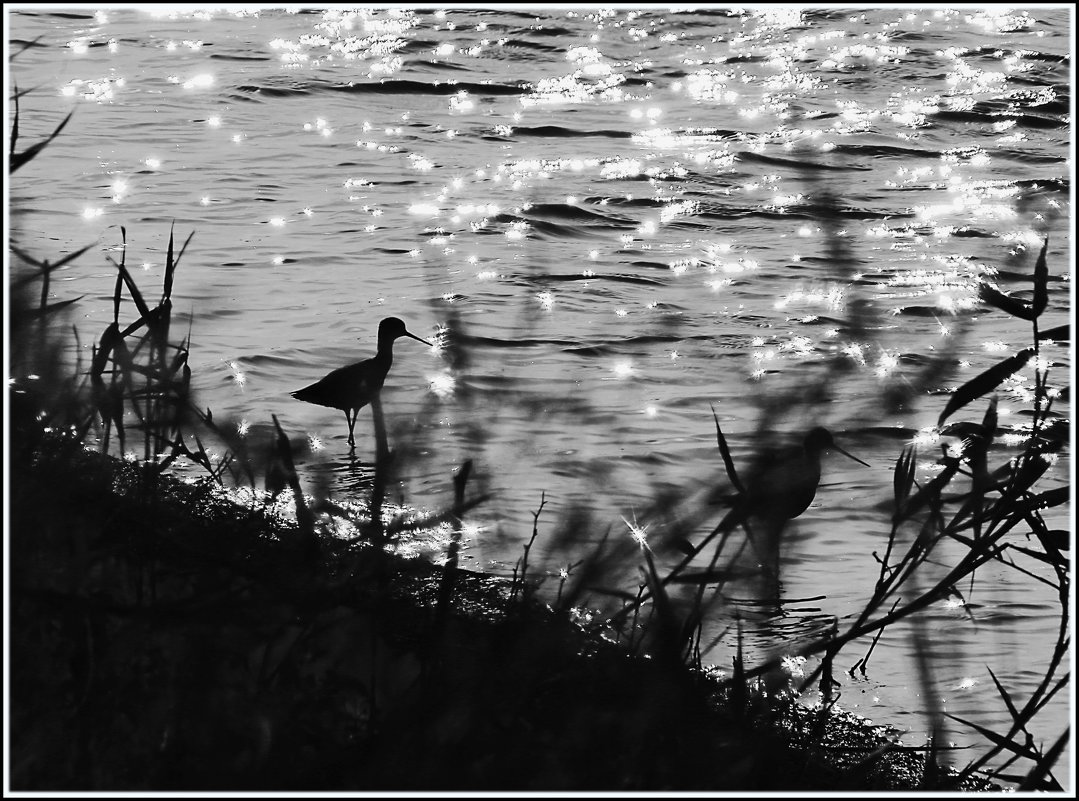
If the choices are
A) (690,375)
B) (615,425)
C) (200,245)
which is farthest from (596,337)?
(200,245)

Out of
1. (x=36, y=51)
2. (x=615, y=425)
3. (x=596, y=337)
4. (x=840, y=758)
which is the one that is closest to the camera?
(x=840, y=758)

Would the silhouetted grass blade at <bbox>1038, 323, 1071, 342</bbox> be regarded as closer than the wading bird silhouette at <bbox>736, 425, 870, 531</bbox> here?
Yes

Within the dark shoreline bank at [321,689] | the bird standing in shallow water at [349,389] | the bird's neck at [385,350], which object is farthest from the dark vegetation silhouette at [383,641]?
the bird's neck at [385,350]

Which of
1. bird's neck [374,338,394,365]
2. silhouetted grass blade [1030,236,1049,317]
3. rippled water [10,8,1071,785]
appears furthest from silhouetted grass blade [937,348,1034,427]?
bird's neck [374,338,394,365]

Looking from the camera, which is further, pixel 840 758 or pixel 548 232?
pixel 548 232

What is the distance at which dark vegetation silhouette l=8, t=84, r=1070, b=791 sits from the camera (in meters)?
2.88

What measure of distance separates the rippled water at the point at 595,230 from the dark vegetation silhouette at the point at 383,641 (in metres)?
0.36

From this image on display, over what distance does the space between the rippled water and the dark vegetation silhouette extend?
364 mm

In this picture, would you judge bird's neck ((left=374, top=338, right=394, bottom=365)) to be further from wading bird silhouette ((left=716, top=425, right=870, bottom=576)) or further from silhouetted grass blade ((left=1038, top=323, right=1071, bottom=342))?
silhouetted grass blade ((left=1038, top=323, right=1071, bottom=342))

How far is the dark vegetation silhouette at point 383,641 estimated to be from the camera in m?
2.88

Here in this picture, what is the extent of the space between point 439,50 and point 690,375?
11.5 metres

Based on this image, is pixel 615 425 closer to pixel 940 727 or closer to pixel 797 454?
pixel 797 454

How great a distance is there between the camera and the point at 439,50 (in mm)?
18125

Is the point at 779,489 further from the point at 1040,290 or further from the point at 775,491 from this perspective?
the point at 1040,290
